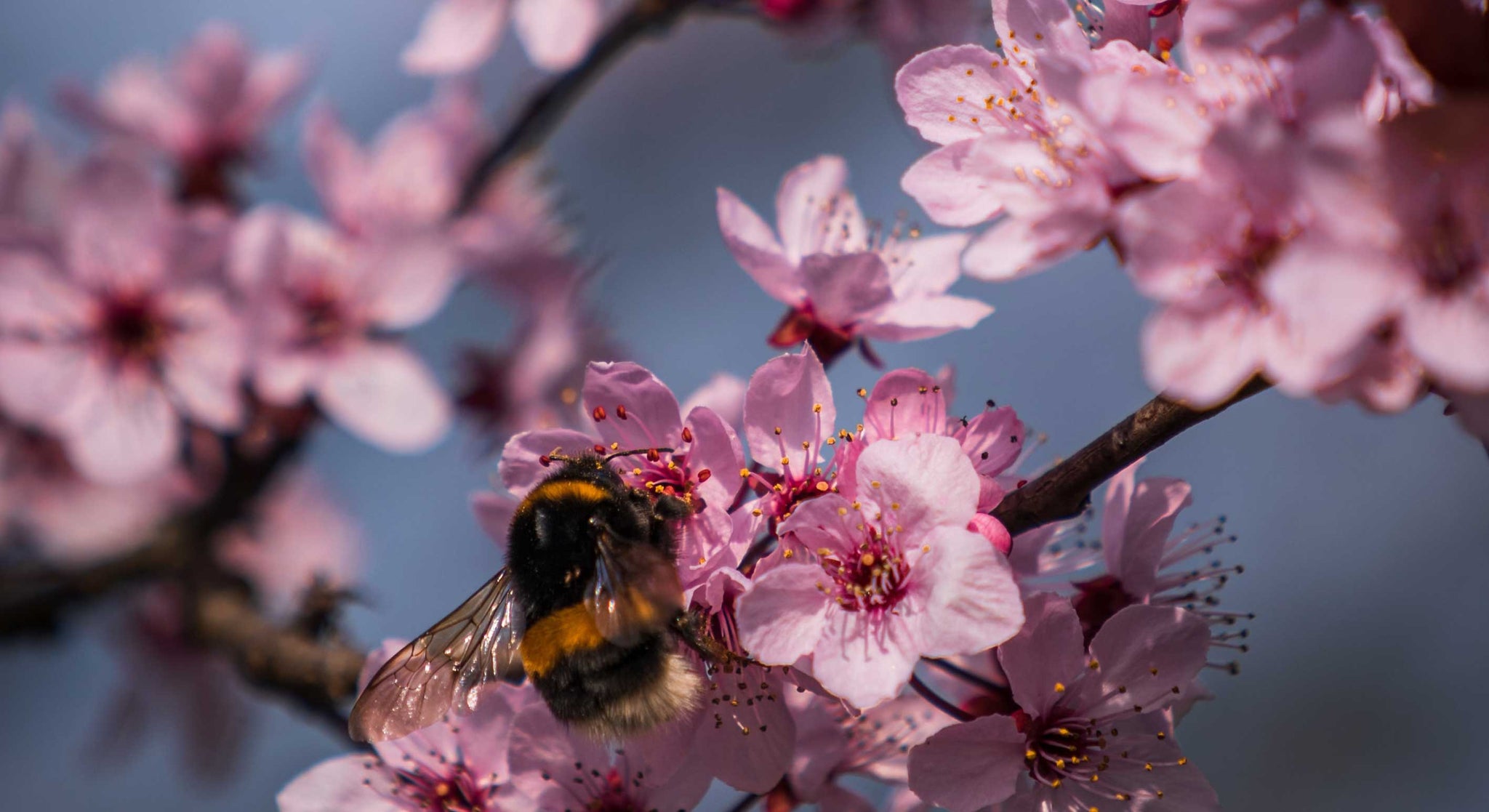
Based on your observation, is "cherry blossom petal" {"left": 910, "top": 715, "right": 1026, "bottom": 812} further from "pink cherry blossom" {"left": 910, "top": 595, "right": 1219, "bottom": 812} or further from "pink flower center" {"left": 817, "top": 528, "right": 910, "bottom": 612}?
"pink flower center" {"left": 817, "top": 528, "right": 910, "bottom": 612}

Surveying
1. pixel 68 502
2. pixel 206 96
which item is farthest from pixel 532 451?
pixel 68 502

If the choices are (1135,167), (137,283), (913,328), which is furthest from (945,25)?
(137,283)

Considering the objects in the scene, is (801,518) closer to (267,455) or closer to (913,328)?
(913,328)

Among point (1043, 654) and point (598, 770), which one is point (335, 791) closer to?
point (598, 770)

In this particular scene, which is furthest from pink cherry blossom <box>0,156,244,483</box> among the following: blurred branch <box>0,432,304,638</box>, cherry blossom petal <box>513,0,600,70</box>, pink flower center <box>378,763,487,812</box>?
pink flower center <box>378,763,487,812</box>

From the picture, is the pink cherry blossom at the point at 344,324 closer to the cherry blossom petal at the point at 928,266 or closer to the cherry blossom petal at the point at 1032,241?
the cherry blossom petal at the point at 928,266
